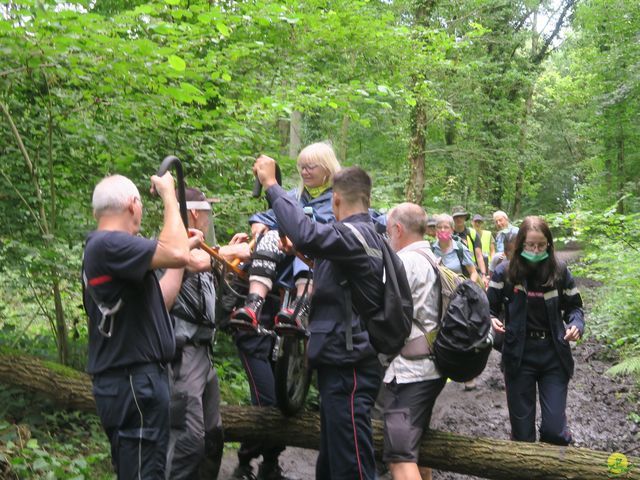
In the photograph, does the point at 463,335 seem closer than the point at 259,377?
Yes

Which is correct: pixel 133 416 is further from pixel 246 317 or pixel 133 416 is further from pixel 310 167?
pixel 310 167

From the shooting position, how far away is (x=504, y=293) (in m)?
5.30

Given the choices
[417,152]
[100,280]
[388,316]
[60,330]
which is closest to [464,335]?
[388,316]

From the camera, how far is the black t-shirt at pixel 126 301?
3031 millimetres

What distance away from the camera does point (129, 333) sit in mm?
3191

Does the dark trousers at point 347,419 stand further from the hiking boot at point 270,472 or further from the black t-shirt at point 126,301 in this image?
the hiking boot at point 270,472

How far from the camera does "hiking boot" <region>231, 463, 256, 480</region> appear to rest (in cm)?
521

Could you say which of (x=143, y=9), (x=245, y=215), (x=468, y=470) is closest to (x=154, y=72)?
(x=143, y=9)

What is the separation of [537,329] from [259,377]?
2.28 metres

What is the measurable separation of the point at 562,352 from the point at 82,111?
186 inches

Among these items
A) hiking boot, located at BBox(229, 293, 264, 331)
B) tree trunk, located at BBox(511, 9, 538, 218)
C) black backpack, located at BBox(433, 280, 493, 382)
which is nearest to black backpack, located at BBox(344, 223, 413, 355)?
black backpack, located at BBox(433, 280, 493, 382)

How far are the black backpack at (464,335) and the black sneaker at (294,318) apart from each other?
2.94 feet

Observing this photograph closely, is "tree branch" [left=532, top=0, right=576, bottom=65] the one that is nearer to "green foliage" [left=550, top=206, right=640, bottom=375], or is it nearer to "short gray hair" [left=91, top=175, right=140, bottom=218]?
"green foliage" [left=550, top=206, right=640, bottom=375]

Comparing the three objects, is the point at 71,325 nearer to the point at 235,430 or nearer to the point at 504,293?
the point at 235,430
